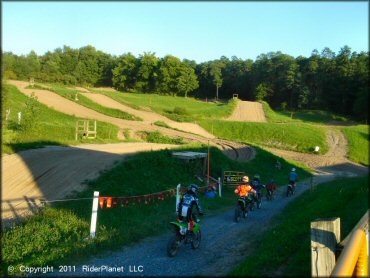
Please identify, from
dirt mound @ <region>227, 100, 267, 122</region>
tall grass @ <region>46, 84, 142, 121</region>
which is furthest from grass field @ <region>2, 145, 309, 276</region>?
dirt mound @ <region>227, 100, 267, 122</region>

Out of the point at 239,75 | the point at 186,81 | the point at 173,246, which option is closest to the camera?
the point at 173,246

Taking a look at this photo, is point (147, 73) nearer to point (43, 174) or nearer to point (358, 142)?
point (43, 174)

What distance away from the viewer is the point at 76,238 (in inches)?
436

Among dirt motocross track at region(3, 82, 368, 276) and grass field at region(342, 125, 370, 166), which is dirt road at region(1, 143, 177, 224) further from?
grass field at region(342, 125, 370, 166)

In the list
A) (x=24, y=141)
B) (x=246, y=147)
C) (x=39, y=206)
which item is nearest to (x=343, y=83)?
(x=39, y=206)

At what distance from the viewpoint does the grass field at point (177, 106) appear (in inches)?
2205

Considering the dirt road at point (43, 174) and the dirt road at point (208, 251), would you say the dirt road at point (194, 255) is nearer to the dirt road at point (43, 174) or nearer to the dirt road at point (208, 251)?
the dirt road at point (208, 251)

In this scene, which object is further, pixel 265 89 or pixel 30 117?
pixel 30 117

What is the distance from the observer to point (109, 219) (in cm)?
1299

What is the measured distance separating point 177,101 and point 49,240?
150 feet

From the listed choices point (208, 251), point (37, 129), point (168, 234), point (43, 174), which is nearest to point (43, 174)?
point (43, 174)

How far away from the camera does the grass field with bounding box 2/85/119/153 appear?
22.4 m

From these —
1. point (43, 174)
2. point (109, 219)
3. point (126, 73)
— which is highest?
point (126, 73)

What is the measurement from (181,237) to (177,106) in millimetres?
48539
